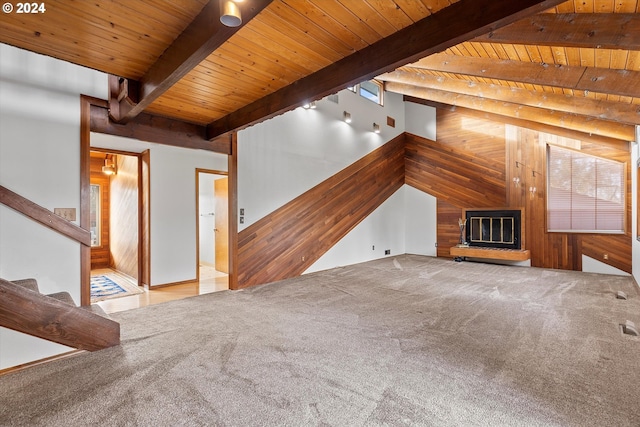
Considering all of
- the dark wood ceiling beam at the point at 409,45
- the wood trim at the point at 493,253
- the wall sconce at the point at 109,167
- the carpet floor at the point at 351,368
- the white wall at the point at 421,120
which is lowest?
the carpet floor at the point at 351,368

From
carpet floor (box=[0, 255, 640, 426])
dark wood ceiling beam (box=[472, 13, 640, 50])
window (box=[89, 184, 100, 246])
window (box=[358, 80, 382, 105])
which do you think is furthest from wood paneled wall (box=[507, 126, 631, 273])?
window (box=[89, 184, 100, 246])

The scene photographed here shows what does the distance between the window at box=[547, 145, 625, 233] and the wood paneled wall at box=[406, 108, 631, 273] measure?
0.17 m

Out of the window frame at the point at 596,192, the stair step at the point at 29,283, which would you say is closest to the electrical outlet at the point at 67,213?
the stair step at the point at 29,283

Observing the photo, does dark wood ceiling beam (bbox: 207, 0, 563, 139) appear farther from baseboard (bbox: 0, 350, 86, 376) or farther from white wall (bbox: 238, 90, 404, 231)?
baseboard (bbox: 0, 350, 86, 376)

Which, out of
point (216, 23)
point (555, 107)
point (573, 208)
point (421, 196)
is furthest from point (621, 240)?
point (216, 23)

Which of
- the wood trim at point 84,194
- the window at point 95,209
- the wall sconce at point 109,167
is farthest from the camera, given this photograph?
the window at point 95,209

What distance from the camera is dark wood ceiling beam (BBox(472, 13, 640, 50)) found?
238cm

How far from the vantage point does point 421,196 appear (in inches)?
338

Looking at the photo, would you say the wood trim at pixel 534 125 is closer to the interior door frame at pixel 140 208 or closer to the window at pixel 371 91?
the window at pixel 371 91

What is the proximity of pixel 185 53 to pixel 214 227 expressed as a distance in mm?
5017

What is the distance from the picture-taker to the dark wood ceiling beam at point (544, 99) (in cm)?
394

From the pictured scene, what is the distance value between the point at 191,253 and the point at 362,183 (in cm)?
411

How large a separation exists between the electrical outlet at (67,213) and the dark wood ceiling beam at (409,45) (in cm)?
229

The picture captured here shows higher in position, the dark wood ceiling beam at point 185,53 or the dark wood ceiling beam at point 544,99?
the dark wood ceiling beam at point 544,99
